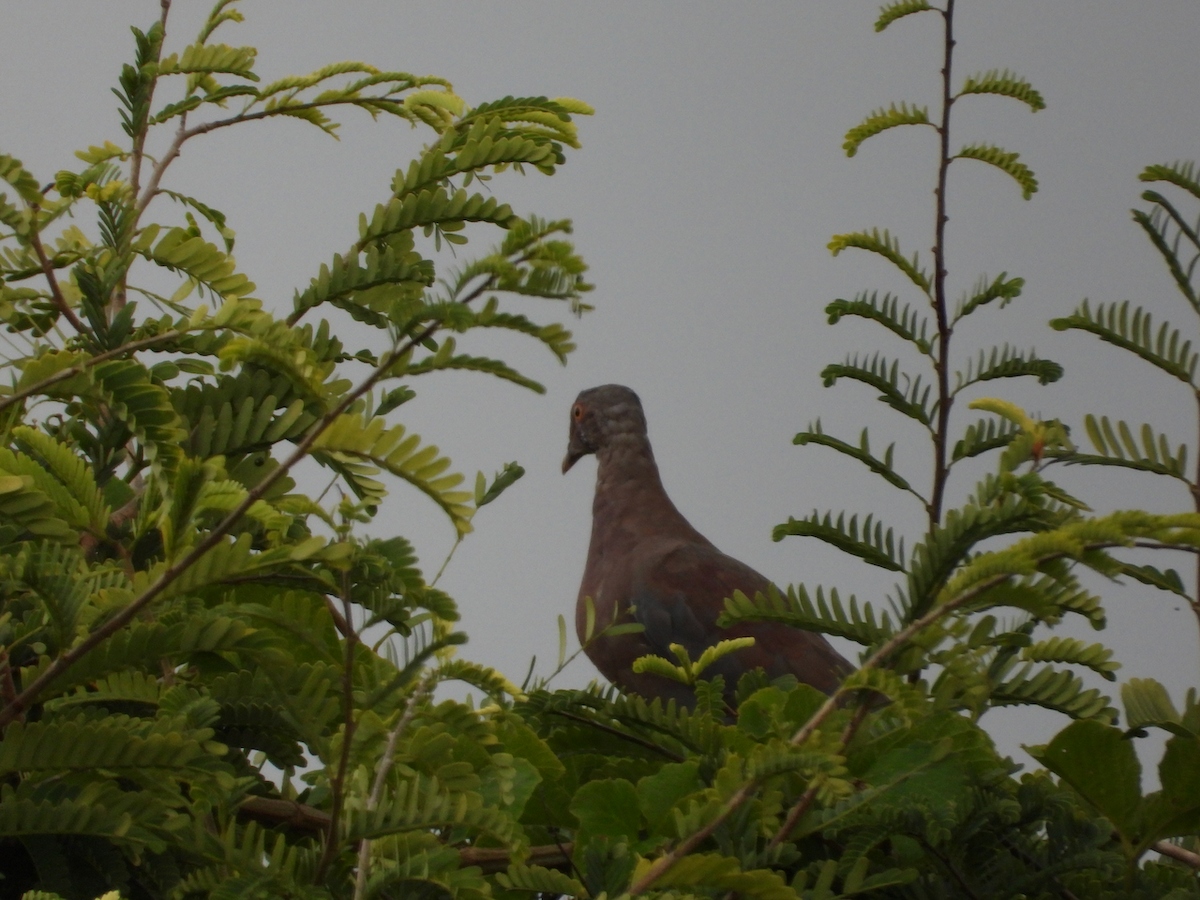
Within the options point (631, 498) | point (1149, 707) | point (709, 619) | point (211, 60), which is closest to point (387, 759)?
point (1149, 707)

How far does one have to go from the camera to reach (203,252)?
1549mm

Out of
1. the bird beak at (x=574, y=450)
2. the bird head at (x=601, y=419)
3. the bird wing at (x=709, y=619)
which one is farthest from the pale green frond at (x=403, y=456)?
the bird beak at (x=574, y=450)

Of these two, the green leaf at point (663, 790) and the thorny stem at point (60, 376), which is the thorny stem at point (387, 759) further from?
the thorny stem at point (60, 376)

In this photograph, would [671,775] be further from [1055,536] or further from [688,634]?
[688,634]

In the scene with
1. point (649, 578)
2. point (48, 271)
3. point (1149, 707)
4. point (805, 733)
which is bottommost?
point (805, 733)

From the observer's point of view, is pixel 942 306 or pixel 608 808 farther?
pixel 942 306

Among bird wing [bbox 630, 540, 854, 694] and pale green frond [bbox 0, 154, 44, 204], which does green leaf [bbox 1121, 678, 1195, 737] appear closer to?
pale green frond [bbox 0, 154, 44, 204]

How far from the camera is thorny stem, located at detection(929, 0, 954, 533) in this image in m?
1.92

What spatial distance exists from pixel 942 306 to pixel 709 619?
243cm

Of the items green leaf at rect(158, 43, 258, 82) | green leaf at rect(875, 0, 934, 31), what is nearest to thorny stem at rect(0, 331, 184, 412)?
green leaf at rect(158, 43, 258, 82)

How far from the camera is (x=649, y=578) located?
15.1ft

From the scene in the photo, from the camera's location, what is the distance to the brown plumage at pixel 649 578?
417 centimetres

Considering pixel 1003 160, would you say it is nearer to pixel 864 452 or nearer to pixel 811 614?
pixel 864 452

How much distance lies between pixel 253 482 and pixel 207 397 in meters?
0.12
